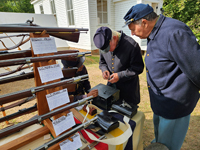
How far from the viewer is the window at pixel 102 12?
8.94m

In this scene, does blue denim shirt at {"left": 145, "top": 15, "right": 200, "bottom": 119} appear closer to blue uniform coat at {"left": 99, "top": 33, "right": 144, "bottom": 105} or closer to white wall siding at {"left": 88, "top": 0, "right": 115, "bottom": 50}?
blue uniform coat at {"left": 99, "top": 33, "right": 144, "bottom": 105}

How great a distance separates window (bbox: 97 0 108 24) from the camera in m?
8.94

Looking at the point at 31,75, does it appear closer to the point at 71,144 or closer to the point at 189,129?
the point at 71,144

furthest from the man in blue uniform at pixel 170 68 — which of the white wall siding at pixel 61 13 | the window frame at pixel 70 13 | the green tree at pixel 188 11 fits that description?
the white wall siding at pixel 61 13

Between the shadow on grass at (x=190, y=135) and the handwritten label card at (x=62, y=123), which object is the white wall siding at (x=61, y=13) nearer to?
the shadow on grass at (x=190, y=135)

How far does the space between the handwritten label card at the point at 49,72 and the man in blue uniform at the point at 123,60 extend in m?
0.96

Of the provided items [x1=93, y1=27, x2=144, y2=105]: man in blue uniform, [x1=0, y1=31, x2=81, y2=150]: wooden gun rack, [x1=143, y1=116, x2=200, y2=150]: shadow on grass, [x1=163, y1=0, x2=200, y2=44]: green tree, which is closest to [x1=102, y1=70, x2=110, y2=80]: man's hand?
[x1=93, y1=27, x2=144, y2=105]: man in blue uniform

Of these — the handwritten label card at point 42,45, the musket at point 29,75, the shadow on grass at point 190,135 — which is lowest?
the shadow on grass at point 190,135

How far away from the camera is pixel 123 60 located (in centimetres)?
215

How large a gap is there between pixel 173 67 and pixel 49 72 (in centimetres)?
137

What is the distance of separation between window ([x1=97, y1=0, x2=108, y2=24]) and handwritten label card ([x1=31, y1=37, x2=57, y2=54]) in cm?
898

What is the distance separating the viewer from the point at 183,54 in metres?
1.23

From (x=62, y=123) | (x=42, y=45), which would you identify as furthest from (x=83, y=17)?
(x=62, y=123)

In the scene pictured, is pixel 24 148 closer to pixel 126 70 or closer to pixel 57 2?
pixel 126 70
